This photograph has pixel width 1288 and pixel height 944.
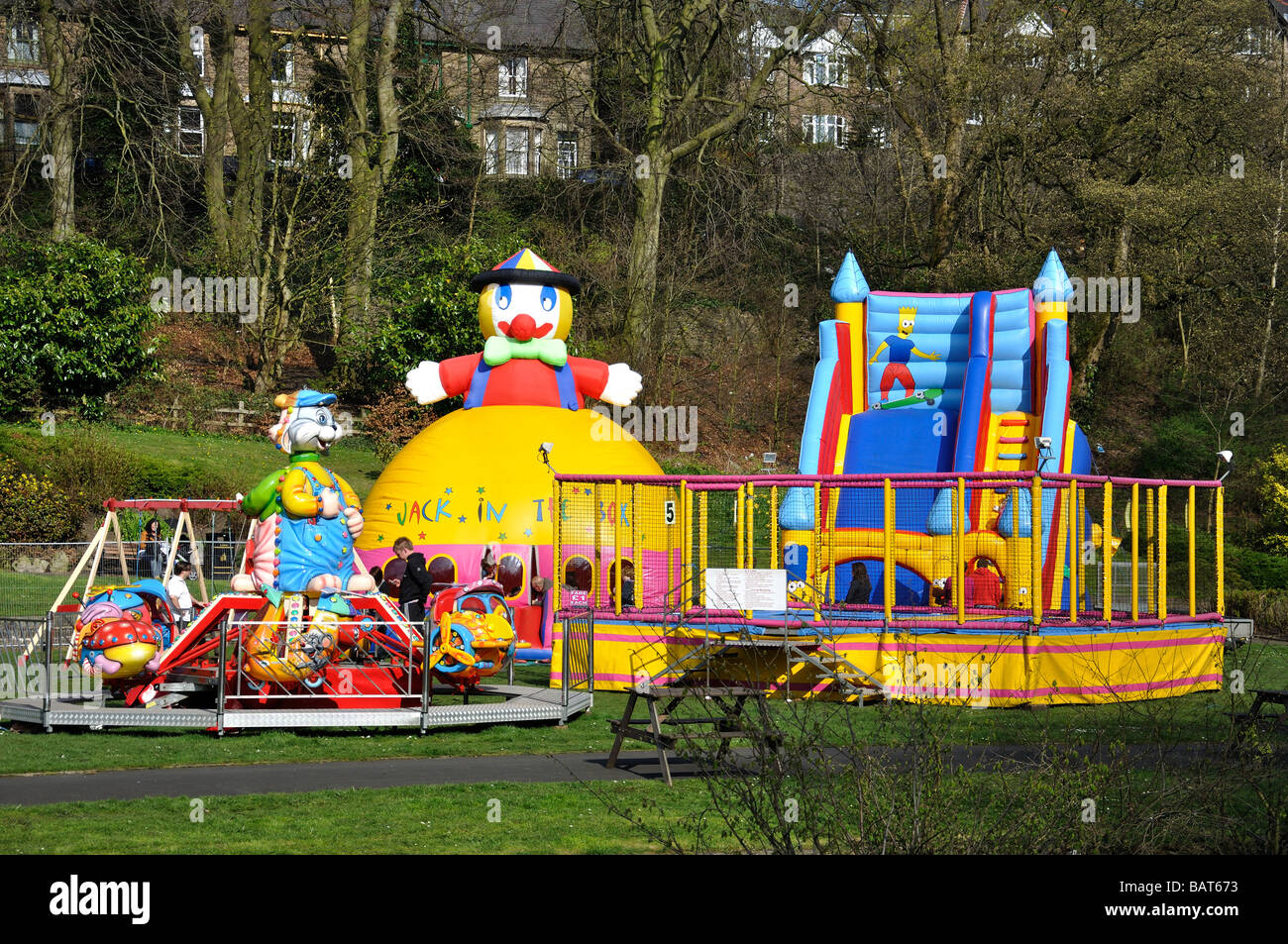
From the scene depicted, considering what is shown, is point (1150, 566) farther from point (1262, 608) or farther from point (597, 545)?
point (1262, 608)

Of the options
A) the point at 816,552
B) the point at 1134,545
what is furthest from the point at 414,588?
the point at 1134,545

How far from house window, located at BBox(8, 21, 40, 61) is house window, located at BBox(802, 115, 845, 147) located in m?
24.6

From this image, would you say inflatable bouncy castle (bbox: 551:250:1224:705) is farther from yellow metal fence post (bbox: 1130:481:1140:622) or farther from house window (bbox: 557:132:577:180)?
house window (bbox: 557:132:577:180)

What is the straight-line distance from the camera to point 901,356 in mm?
23750

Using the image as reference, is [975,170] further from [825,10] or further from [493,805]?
[493,805]

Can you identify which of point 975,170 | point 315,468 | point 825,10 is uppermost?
point 825,10

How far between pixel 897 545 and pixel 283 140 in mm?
26274

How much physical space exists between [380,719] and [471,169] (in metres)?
34.3

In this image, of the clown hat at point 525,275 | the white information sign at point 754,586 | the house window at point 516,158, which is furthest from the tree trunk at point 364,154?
the white information sign at point 754,586

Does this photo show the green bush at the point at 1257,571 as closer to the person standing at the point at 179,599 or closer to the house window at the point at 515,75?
the person standing at the point at 179,599

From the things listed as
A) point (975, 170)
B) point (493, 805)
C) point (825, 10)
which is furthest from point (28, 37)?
point (493, 805)

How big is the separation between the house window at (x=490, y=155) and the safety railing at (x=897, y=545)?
89.4ft

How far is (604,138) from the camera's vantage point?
47.1m

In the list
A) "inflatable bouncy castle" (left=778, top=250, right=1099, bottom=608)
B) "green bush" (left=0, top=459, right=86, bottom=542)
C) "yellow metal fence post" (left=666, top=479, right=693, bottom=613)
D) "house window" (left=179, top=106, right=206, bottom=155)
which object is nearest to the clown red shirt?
"inflatable bouncy castle" (left=778, top=250, right=1099, bottom=608)
